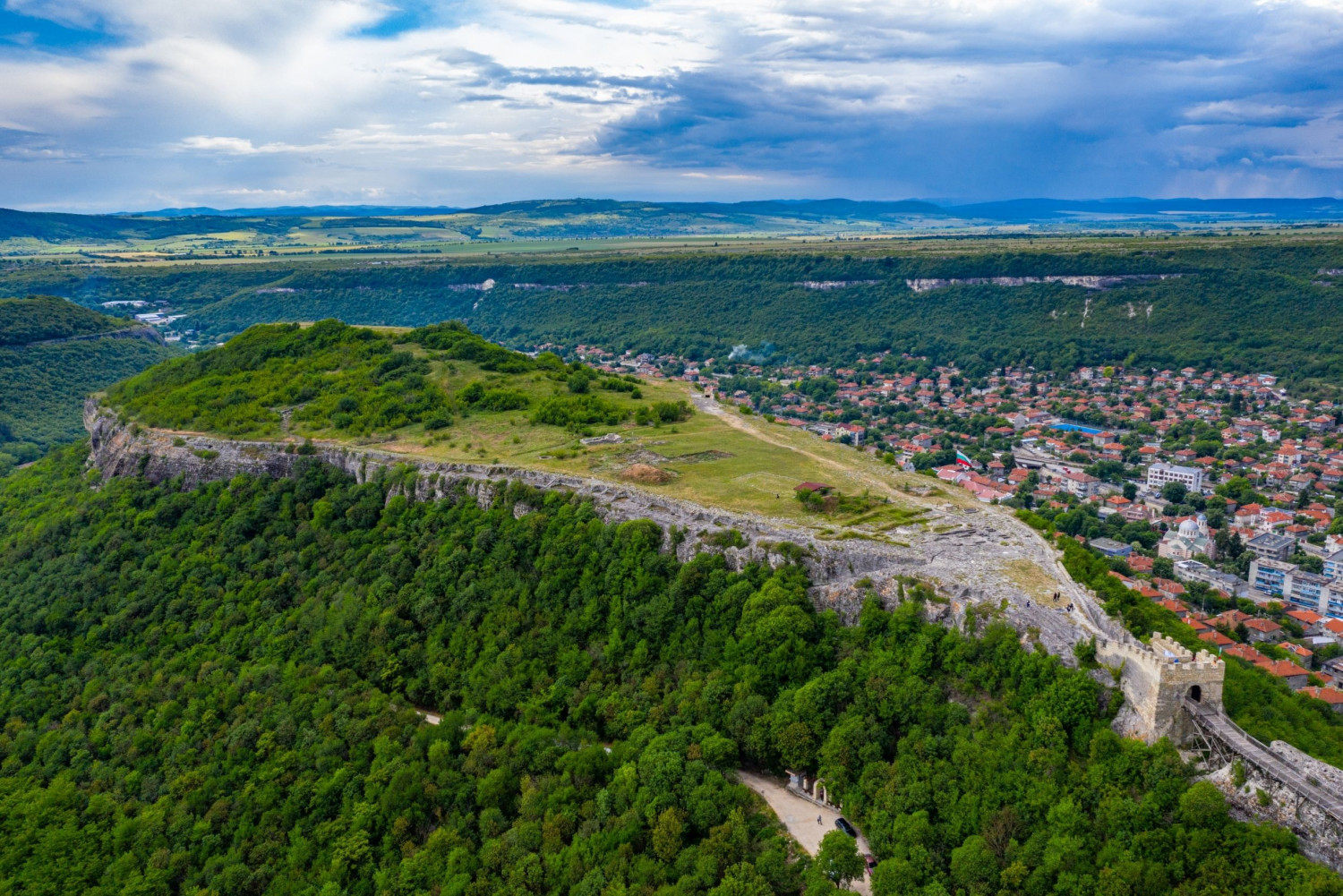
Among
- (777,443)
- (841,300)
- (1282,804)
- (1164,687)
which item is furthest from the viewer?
(841,300)

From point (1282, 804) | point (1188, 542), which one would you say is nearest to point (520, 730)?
point (1282, 804)

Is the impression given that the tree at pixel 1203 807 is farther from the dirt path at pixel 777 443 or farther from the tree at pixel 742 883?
the dirt path at pixel 777 443

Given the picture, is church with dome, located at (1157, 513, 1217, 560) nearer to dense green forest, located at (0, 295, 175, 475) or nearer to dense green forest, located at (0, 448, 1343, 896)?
dense green forest, located at (0, 448, 1343, 896)

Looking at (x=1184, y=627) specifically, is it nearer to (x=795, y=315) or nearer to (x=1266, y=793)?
(x=1266, y=793)

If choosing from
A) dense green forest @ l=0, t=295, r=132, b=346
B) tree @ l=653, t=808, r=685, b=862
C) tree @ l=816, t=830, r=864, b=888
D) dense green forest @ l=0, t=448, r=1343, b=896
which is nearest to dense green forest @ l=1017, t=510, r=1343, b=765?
dense green forest @ l=0, t=448, r=1343, b=896

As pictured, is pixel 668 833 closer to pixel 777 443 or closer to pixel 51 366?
pixel 777 443
